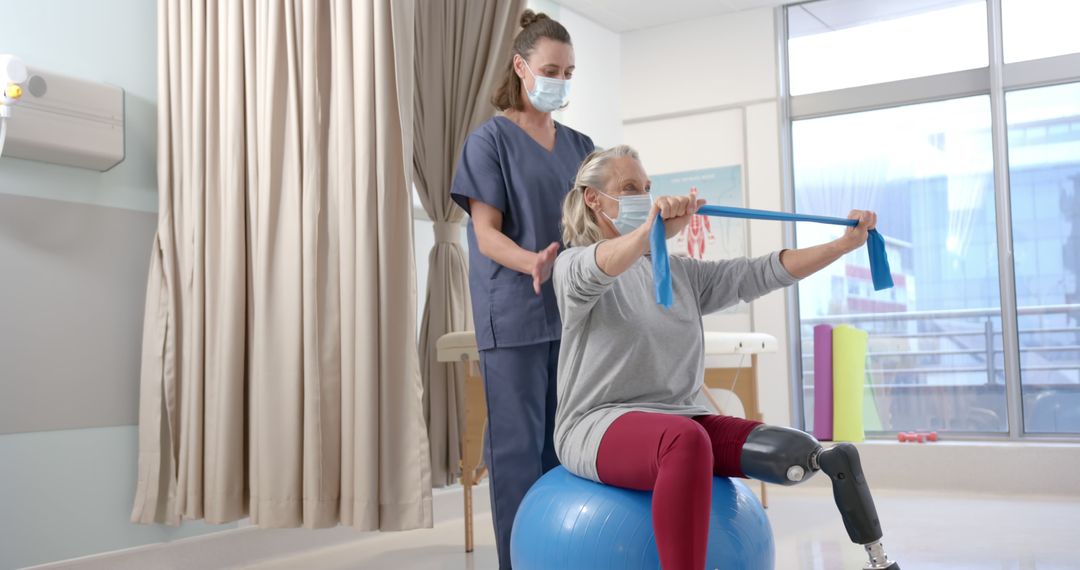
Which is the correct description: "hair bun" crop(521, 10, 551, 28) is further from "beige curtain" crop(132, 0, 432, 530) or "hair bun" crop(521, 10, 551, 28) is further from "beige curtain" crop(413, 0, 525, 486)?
"beige curtain" crop(413, 0, 525, 486)

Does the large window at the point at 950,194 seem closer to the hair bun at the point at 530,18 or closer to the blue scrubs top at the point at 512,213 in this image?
the hair bun at the point at 530,18

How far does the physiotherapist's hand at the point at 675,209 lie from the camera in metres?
1.64

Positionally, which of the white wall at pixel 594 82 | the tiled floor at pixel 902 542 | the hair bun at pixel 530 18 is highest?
the white wall at pixel 594 82

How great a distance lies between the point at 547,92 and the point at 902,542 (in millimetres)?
2018

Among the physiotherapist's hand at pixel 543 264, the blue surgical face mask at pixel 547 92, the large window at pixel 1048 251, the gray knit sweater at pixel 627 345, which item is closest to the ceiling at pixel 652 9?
the large window at pixel 1048 251

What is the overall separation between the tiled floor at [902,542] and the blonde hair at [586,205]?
4.34ft

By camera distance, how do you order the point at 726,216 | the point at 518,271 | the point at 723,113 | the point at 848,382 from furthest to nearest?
the point at 723,113, the point at 848,382, the point at 518,271, the point at 726,216

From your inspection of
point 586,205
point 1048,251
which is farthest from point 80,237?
point 1048,251

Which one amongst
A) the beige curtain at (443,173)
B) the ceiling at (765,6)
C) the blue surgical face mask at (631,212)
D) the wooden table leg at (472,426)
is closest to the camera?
the blue surgical face mask at (631,212)

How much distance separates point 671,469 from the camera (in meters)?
1.58

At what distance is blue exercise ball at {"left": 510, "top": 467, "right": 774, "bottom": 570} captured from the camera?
66.8 inches

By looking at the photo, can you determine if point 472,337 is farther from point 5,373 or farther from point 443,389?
point 5,373

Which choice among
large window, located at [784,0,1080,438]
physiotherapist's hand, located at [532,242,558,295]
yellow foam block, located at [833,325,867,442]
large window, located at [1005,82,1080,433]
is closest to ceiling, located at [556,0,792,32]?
large window, located at [784,0,1080,438]

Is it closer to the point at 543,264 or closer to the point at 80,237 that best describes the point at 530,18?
the point at 543,264
